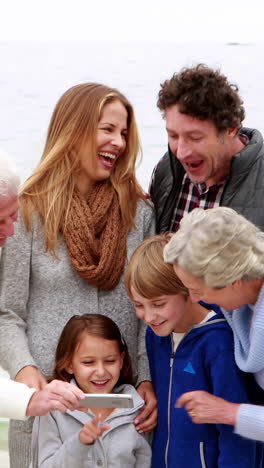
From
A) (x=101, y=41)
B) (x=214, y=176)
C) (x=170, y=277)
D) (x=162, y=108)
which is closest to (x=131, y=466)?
(x=170, y=277)

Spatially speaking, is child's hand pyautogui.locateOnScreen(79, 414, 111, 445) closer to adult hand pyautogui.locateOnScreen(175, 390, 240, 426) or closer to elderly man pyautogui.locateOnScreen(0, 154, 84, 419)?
elderly man pyautogui.locateOnScreen(0, 154, 84, 419)

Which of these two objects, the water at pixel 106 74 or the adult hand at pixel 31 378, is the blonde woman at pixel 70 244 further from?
the water at pixel 106 74

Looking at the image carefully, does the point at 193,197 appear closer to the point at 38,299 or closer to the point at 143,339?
the point at 143,339

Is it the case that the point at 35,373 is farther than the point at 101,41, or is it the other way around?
the point at 101,41

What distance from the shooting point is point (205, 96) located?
2637 mm

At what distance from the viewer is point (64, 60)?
571cm

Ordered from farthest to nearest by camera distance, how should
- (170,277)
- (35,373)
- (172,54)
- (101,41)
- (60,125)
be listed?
(172,54)
(101,41)
(60,125)
(35,373)
(170,277)

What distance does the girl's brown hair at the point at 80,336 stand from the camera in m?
2.52

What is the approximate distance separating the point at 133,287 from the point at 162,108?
0.67 meters

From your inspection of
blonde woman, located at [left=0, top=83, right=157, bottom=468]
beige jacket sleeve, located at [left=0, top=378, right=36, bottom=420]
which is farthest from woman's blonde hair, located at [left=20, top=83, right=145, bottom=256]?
beige jacket sleeve, located at [left=0, top=378, right=36, bottom=420]

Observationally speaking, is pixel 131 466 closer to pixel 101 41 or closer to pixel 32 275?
pixel 32 275

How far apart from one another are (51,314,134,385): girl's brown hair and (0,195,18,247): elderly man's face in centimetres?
35

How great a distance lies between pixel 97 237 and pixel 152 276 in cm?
39

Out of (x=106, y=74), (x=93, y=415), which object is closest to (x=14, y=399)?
(x=93, y=415)
